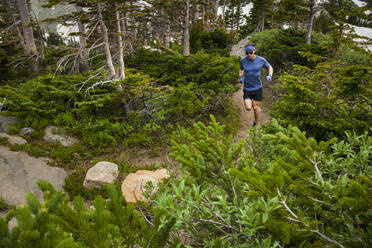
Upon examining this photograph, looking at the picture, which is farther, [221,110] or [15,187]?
[221,110]

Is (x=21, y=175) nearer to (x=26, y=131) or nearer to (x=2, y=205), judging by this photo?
(x=2, y=205)

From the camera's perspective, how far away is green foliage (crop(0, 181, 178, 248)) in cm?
91

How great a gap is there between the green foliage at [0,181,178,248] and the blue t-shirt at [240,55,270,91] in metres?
5.77

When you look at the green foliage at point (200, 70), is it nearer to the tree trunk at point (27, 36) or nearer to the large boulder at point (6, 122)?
the large boulder at point (6, 122)

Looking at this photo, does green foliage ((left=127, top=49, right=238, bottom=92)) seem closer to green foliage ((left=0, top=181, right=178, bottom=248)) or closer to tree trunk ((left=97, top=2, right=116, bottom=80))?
tree trunk ((left=97, top=2, right=116, bottom=80))

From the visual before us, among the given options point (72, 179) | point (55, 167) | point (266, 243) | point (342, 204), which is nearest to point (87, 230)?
point (266, 243)

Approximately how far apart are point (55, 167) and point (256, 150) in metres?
5.51

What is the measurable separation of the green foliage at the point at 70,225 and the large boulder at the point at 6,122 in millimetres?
7769

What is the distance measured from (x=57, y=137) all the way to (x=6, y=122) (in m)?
2.14

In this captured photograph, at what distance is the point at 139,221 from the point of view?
1435mm

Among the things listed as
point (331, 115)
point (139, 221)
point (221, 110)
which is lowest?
point (221, 110)

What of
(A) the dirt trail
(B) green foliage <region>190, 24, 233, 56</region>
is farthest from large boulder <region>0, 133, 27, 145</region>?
(B) green foliage <region>190, 24, 233, 56</region>

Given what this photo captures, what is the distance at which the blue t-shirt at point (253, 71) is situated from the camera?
246 inches

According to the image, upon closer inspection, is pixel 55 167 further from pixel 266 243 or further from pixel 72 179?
pixel 266 243
